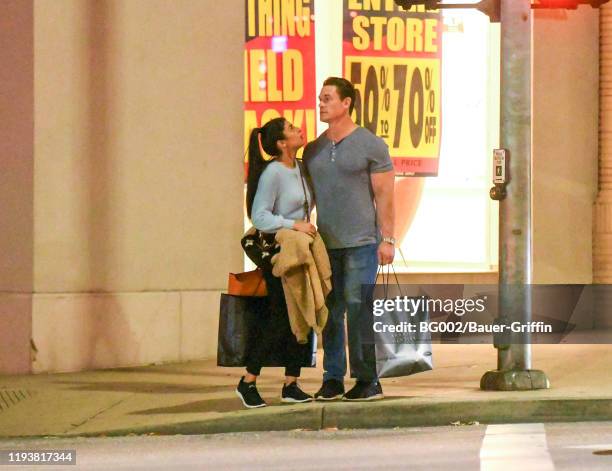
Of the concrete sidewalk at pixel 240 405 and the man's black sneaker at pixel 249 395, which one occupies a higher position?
the man's black sneaker at pixel 249 395

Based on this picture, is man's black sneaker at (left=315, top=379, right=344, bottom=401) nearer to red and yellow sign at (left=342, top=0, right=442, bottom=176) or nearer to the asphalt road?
the asphalt road

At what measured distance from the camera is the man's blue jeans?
9.31 metres

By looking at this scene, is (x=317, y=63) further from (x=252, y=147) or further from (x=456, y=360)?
(x=252, y=147)

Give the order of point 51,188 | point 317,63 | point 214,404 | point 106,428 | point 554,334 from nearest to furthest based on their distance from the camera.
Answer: point 106,428 → point 214,404 → point 51,188 → point 317,63 → point 554,334

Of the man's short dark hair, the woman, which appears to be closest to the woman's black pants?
the woman

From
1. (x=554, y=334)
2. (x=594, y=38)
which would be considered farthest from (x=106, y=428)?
(x=594, y=38)

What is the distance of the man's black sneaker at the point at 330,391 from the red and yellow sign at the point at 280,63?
4.06 meters

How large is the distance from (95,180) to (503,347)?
3700 millimetres

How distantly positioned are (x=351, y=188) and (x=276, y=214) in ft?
1.61

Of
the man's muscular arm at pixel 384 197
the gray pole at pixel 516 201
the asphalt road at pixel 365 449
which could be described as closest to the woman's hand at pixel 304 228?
the man's muscular arm at pixel 384 197

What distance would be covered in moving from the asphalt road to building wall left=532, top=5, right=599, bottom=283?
17.8ft

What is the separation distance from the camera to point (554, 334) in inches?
572

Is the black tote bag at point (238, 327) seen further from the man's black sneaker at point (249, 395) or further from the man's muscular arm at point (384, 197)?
the man's muscular arm at point (384, 197)

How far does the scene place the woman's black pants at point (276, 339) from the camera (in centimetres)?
930
